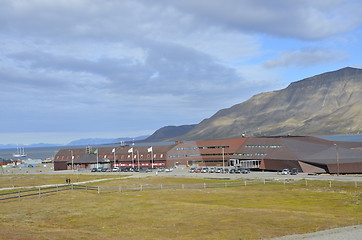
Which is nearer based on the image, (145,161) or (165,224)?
(165,224)

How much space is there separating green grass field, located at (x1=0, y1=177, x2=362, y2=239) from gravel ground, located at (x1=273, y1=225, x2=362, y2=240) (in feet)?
5.18

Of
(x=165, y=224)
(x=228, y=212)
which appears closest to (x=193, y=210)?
(x=228, y=212)

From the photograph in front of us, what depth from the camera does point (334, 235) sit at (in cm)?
3116

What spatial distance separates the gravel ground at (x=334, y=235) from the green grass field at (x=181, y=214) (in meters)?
1.58

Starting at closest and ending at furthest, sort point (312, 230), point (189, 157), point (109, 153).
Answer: point (312, 230)
point (189, 157)
point (109, 153)

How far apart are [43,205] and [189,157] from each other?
352 ft

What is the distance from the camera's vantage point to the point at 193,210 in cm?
4825

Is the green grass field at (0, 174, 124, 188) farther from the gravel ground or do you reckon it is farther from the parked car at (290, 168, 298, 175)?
the gravel ground

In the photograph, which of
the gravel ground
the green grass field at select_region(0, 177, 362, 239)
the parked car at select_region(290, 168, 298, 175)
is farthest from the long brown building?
the gravel ground

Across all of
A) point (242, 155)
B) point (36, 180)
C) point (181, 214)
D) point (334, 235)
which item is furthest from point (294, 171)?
point (334, 235)

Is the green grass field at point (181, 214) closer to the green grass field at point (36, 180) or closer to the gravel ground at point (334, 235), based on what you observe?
the gravel ground at point (334, 235)

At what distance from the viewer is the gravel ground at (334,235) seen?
3011 centimetres

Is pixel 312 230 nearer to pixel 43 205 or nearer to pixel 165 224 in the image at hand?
pixel 165 224

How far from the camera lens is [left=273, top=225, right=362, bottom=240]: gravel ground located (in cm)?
3011
